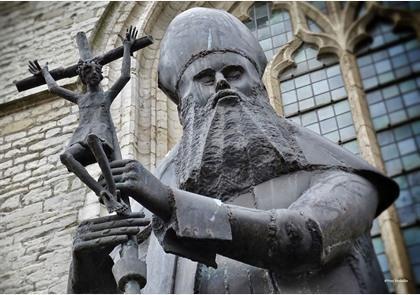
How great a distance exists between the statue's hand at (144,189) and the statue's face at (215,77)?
0.81 m

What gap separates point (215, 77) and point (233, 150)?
0.41 m

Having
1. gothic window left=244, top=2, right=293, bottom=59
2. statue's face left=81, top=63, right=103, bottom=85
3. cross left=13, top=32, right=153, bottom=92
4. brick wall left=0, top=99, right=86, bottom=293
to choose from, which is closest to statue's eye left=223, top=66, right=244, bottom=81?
cross left=13, top=32, right=153, bottom=92

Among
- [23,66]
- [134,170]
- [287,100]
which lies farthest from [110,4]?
[134,170]

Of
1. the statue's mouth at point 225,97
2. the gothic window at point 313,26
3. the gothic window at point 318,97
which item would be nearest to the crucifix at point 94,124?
the statue's mouth at point 225,97

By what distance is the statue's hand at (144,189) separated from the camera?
3223mm

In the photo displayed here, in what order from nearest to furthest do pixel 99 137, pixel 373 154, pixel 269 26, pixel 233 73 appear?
pixel 99 137 < pixel 233 73 < pixel 373 154 < pixel 269 26

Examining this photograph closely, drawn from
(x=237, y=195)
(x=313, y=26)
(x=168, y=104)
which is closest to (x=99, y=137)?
(x=237, y=195)

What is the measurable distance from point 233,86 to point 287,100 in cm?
524

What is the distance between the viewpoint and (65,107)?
944cm

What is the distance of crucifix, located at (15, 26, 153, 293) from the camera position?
3.26m

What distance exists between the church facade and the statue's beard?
3.20 m

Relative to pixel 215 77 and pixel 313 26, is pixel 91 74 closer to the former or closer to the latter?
pixel 215 77

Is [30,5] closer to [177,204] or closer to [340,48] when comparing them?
[340,48]

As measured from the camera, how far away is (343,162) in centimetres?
382
